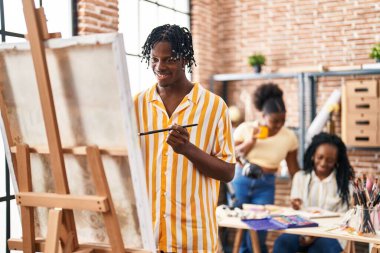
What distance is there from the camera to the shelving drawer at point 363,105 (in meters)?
4.73

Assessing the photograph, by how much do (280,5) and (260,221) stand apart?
289 cm

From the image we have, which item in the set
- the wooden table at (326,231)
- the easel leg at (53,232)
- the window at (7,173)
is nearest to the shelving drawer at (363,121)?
the wooden table at (326,231)

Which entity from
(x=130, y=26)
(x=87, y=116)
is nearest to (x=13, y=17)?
(x=130, y=26)

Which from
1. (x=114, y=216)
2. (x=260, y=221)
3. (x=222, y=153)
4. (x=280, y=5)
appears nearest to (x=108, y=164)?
(x=114, y=216)

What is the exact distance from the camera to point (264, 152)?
4379 mm

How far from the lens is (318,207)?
12.1 feet

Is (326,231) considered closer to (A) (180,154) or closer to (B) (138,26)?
(A) (180,154)

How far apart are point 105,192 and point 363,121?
A: 3634 mm

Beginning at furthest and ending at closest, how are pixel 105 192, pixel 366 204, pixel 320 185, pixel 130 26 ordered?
pixel 130 26, pixel 320 185, pixel 366 204, pixel 105 192

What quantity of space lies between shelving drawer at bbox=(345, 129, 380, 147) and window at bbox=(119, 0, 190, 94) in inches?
75.3

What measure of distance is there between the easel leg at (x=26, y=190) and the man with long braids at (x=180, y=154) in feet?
1.35

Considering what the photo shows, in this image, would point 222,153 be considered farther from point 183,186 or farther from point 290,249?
point 290,249

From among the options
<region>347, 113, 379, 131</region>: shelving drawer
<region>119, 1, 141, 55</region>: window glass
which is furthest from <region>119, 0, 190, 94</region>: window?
<region>347, 113, 379, 131</region>: shelving drawer

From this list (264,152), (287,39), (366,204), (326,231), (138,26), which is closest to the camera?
(366,204)
